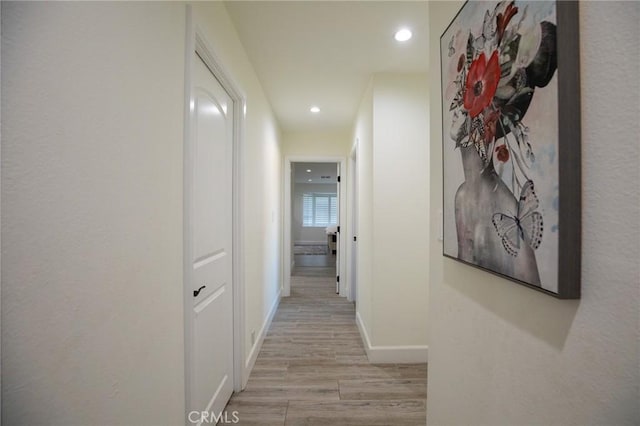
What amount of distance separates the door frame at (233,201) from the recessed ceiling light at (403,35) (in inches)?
45.8

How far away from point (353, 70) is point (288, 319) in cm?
280

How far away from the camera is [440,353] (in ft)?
3.76

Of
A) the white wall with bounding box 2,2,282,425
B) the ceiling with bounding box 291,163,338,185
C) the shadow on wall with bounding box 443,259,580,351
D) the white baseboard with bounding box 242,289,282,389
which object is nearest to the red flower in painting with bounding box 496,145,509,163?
the shadow on wall with bounding box 443,259,580,351

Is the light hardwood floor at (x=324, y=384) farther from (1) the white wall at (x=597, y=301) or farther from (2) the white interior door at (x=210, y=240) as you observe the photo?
(1) the white wall at (x=597, y=301)

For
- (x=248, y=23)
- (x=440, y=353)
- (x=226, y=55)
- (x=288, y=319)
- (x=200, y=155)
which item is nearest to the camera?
(x=440, y=353)

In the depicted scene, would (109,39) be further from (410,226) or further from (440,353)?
(410,226)

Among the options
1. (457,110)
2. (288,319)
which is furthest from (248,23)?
(288,319)

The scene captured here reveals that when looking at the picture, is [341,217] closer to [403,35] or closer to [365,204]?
[365,204]

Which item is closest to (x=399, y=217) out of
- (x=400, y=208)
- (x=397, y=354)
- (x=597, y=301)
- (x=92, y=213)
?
(x=400, y=208)

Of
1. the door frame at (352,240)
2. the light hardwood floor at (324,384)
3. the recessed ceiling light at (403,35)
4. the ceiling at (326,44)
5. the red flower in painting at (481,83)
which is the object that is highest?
Result: the ceiling at (326,44)

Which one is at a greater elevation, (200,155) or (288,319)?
(200,155)

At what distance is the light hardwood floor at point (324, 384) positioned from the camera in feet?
5.72

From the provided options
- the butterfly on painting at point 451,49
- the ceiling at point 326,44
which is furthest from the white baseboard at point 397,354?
the ceiling at point 326,44

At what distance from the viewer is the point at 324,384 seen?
81.0 inches
